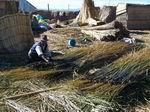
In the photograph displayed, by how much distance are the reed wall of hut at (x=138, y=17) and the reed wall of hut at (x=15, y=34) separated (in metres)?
7.24

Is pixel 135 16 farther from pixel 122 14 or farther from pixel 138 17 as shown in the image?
pixel 122 14

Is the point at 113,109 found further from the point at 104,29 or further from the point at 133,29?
the point at 133,29

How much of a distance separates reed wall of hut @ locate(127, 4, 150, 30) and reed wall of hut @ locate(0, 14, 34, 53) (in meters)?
7.24

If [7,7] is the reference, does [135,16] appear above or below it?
below

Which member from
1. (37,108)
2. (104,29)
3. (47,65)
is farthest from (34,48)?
(104,29)

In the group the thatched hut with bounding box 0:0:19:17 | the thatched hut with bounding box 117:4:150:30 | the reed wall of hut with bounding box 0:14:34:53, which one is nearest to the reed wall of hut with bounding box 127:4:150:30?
the thatched hut with bounding box 117:4:150:30

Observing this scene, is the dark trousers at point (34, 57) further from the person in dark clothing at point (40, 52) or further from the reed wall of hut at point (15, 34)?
the reed wall of hut at point (15, 34)


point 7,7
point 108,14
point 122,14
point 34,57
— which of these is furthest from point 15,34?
point 108,14

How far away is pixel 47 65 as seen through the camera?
29.5 ft

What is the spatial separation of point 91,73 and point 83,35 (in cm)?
721

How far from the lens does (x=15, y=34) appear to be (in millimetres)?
12016

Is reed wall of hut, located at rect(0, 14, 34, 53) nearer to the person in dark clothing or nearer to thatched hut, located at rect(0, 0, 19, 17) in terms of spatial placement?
the person in dark clothing

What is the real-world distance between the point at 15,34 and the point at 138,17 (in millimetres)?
8047

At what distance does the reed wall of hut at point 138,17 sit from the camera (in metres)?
18.5
